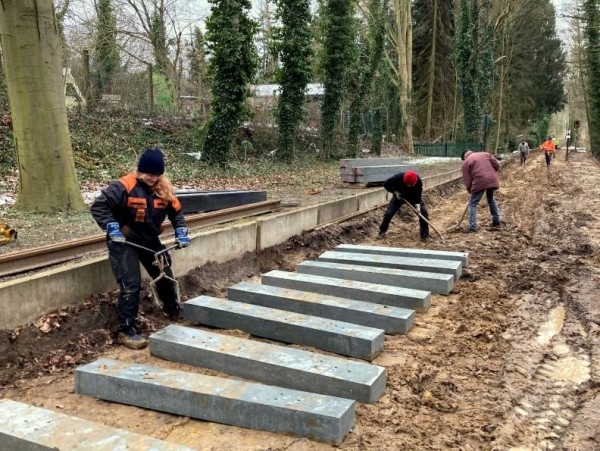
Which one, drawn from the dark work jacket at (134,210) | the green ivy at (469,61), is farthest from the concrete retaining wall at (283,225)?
the green ivy at (469,61)

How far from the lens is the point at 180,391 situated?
3.84 m

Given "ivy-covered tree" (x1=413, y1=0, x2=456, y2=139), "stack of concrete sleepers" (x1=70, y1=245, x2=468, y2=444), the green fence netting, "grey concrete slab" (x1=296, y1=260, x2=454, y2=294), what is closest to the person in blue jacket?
"stack of concrete sleepers" (x1=70, y1=245, x2=468, y2=444)

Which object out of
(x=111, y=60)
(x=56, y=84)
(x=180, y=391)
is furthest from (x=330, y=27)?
(x=180, y=391)

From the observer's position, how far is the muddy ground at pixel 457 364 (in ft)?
11.9

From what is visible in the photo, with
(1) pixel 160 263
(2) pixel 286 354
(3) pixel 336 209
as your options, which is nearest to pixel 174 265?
(1) pixel 160 263

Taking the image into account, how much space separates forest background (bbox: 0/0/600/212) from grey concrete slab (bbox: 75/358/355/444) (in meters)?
6.03

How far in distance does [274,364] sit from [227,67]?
14780 mm

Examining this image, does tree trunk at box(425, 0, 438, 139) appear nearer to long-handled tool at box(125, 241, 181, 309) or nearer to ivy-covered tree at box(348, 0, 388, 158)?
ivy-covered tree at box(348, 0, 388, 158)

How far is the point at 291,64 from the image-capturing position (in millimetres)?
21750

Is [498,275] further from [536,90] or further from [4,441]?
[536,90]

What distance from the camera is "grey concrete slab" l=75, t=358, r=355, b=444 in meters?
3.53

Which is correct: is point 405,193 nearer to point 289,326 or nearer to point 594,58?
point 289,326

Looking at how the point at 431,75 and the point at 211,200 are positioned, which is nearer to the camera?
the point at 211,200

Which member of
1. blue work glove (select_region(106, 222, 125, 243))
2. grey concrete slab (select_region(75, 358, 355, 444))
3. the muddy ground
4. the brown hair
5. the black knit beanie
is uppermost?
the black knit beanie
